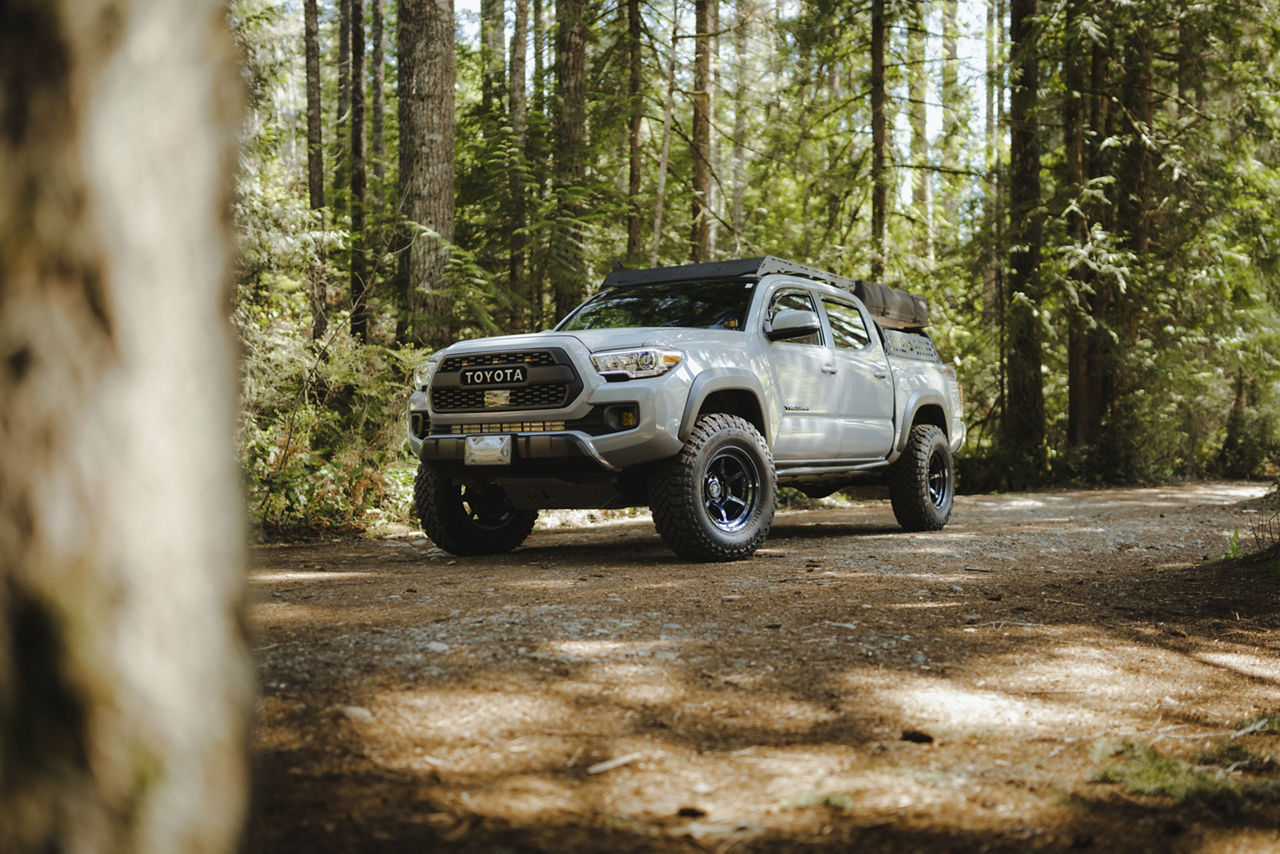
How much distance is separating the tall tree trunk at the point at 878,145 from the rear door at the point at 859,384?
8.96m

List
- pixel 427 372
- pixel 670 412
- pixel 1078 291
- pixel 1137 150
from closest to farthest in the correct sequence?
1. pixel 670 412
2. pixel 427 372
3. pixel 1078 291
4. pixel 1137 150

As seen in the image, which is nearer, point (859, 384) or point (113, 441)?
point (113, 441)

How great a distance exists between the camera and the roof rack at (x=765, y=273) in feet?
27.8

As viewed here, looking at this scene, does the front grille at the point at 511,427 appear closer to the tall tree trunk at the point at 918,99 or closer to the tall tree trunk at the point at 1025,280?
the tall tree trunk at the point at 1025,280

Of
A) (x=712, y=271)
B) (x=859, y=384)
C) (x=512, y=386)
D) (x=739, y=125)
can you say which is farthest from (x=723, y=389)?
(x=739, y=125)

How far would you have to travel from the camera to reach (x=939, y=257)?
1912 cm

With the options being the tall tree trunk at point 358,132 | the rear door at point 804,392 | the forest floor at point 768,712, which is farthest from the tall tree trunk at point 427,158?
the forest floor at point 768,712

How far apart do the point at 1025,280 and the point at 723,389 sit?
12.1 metres

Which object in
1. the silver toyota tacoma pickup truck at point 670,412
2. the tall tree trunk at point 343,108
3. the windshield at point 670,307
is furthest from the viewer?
the tall tree trunk at point 343,108

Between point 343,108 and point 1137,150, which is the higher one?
point 343,108

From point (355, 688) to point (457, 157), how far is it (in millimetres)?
15792

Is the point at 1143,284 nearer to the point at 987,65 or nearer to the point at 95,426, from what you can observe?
the point at 987,65

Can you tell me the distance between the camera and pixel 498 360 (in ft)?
24.0

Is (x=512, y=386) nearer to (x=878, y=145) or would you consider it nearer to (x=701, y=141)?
(x=701, y=141)
